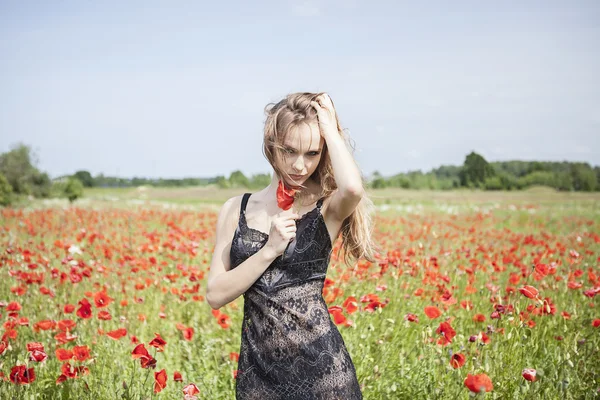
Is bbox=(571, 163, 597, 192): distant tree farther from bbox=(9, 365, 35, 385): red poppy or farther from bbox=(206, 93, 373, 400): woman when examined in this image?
bbox=(9, 365, 35, 385): red poppy

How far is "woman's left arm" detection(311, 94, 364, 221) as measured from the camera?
1.71m

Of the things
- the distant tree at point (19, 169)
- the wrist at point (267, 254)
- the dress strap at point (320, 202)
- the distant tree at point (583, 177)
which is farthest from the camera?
the distant tree at point (583, 177)

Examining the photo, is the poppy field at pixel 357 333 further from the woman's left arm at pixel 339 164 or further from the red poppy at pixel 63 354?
the woman's left arm at pixel 339 164

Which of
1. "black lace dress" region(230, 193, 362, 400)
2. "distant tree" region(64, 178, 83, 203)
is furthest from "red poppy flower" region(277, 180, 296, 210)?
"distant tree" region(64, 178, 83, 203)

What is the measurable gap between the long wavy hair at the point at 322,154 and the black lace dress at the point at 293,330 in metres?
0.17

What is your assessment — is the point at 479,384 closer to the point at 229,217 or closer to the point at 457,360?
the point at 457,360

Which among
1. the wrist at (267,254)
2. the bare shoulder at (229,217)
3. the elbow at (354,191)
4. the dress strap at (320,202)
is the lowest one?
the wrist at (267,254)

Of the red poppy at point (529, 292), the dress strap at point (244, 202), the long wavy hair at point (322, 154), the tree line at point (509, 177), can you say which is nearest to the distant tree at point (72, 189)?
the tree line at point (509, 177)

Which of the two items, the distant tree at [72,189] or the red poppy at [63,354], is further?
the distant tree at [72,189]

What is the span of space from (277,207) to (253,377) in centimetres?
64

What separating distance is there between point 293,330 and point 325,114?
786 mm

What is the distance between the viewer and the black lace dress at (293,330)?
175 centimetres

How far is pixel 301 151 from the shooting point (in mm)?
1806

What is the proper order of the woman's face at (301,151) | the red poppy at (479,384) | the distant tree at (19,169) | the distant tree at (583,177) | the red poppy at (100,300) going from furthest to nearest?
1. the distant tree at (583,177)
2. the distant tree at (19,169)
3. the red poppy at (100,300)
4. the woman's face at (301,151)
5. the red poppy at (479,384)
